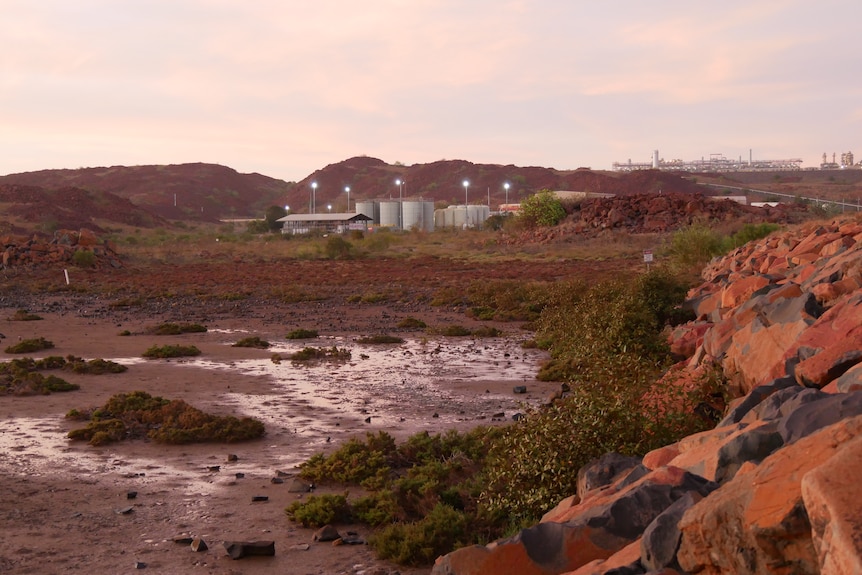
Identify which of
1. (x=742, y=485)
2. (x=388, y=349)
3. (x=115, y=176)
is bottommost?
(x=388, y=349)

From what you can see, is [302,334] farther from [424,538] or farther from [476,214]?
[476,214]

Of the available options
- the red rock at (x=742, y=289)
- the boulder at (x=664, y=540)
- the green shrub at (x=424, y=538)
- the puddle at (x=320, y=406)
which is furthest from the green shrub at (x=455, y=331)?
the boulder at (x=664, y=540)

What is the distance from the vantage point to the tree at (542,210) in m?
66.1

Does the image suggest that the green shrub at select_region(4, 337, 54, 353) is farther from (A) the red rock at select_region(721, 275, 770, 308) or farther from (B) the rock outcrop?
(B) the rock outcrop

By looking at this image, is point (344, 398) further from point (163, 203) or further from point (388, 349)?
point (163, 203)

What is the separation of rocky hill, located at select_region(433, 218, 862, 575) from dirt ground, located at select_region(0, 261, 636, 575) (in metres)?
2.03

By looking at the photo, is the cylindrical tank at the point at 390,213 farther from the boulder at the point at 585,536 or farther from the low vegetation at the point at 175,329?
the boulder at the point at 585,536

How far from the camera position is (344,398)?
45.2 ft

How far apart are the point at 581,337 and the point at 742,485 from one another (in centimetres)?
1204

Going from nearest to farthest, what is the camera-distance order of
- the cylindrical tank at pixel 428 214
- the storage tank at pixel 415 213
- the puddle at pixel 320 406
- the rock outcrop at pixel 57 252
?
the puddle at pixel 320 406, the rock outcrop at pixel 57 252, the storage tank at pixel 415 213, the cylindrical tank at pixel 428 214

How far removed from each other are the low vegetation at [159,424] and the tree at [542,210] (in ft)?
182

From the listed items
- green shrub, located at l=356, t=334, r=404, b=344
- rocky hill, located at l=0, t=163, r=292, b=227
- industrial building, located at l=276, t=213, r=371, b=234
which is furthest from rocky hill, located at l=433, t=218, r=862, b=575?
rocky hill, located at l=0, t=163, r=292, b=227

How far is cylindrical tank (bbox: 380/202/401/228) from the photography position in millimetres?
100375

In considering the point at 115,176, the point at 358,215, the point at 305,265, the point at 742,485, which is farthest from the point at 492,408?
the point at 115,176
